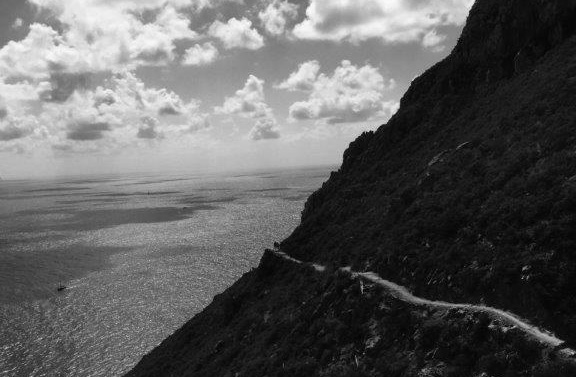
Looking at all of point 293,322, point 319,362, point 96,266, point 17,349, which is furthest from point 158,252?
point 319,362

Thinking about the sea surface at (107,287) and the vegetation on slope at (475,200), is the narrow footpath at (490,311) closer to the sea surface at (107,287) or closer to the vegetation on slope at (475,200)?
the vegetation on slope at (475,200)

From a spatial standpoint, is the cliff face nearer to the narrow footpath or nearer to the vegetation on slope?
the vegetation on slope

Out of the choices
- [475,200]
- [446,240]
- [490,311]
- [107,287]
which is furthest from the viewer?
[107,287]

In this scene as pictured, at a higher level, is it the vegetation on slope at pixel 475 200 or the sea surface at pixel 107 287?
the vegetation on slope at pixel 475 200

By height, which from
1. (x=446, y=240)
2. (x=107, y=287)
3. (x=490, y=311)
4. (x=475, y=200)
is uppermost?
(x=475, y=200)

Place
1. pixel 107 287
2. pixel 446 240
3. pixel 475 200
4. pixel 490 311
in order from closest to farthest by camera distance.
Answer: pixel 490 311 < pixel 446 240 < pixel 475 200 < pixel 107 287

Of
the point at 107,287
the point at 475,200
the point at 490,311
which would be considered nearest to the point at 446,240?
the point at 475,200

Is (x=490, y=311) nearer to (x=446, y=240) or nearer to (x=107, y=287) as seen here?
(x=446, y=240)

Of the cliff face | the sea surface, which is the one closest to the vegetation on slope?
the cliff face

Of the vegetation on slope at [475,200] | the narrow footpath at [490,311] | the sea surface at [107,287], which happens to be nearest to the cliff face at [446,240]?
the vegetation on slope at [475,200]
